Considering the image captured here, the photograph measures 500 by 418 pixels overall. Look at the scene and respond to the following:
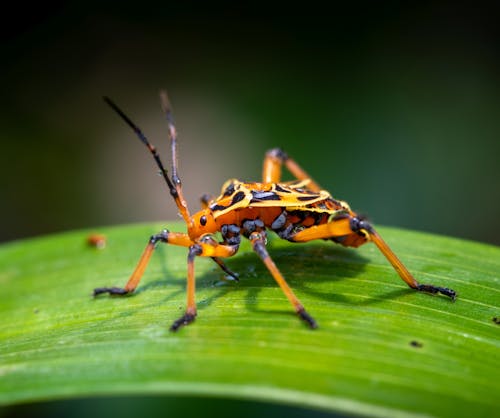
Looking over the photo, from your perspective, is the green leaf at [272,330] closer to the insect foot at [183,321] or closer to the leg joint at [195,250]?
the insect foot at [183,321]

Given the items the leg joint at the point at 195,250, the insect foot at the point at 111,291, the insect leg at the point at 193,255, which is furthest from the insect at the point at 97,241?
the leg joint at the point at 195,250

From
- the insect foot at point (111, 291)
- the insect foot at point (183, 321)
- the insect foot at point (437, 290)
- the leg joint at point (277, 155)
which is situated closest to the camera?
the insect foot at point (183, 321)

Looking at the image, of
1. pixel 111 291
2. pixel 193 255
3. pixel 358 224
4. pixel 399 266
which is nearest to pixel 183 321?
pixel 193 255

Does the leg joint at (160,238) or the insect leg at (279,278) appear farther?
the leg joint at (160,238)

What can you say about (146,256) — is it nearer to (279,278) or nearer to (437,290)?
(279,278)

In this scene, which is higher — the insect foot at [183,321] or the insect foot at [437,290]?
the insect foot at [437,290]

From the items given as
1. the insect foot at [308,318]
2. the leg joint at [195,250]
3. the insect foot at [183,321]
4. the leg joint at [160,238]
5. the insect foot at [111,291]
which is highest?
the leg joint at [160,238]
